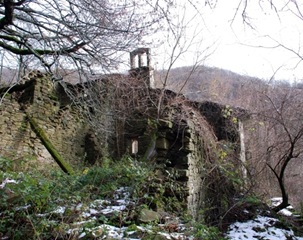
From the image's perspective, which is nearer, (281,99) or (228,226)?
(228,226)

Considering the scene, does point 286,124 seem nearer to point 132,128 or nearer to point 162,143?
point 162,143

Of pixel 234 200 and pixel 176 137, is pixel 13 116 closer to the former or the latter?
pixel 176 137

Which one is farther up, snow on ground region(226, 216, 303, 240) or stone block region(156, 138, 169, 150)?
stone block region(156, 138, 169, 150)

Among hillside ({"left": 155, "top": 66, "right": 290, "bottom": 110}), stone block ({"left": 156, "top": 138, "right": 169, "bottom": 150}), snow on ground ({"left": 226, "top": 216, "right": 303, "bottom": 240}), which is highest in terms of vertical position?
hillside ({"left": 155, "top": 66, "right": 290, "bottom": 110})

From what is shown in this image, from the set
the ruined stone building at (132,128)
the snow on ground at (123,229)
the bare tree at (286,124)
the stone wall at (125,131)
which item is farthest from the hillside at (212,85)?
the snow on ground at (123,229)

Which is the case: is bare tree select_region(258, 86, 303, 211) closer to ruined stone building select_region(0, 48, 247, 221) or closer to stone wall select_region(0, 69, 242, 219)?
ruined stone building select_region(0, 48, 247, 221)

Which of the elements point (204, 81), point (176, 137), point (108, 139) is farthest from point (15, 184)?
point (204, 81)

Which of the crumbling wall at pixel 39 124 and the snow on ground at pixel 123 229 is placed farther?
the crumbling wall at pixel 39 124

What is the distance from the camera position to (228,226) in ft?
22.9

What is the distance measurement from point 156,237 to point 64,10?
3723mm

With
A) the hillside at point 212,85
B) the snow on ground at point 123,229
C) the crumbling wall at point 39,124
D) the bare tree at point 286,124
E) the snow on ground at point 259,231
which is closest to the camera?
the snow on ground at point 123,229

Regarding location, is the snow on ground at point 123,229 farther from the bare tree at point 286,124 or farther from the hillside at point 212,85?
the hillside at point 212,85

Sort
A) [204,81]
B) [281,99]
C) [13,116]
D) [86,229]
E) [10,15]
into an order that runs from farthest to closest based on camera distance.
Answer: [204,81] < [13,116] < [281,99] < [10,15] < [86,229]

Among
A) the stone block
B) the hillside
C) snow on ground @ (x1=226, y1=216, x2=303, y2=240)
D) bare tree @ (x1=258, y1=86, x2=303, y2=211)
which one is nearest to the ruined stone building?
the stone block
